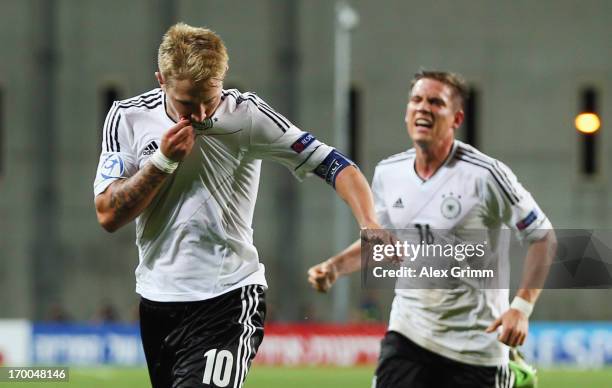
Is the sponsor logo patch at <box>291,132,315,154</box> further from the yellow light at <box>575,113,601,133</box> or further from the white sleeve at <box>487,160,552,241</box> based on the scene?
the yellow light at <box>575,113,601,133</box>

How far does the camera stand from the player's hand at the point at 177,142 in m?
4.78

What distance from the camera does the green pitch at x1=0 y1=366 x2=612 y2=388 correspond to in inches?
649

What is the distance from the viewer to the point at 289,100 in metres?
30.3

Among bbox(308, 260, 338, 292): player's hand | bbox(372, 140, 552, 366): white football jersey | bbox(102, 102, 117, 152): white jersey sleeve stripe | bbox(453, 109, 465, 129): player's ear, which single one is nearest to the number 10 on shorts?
bbox(308, 260, 338, 292): player's hand

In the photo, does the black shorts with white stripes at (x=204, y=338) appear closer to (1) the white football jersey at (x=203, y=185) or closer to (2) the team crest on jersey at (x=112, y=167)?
(1) the white football jersey at (x=203, y=185)

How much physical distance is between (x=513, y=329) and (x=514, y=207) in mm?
801

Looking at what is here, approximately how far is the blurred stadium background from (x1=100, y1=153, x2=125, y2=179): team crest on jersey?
2450 cm

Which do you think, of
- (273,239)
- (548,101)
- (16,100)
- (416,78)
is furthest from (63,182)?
(416,78)

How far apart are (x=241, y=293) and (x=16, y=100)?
26.1 meters

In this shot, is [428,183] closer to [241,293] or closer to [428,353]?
[428,353]

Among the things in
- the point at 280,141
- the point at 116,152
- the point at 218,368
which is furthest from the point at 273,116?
the point at 218,368

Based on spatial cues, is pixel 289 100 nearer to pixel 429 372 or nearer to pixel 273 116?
pixel 429 372

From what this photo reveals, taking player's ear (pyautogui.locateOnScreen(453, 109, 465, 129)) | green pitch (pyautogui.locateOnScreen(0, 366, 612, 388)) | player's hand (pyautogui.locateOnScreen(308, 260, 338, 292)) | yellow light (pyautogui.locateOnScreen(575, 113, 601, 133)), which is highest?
yellow light (pyautogui.locateOnScreen(575, 113, 601, 133))

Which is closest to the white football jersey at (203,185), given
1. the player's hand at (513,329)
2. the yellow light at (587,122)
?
the player's hand at (513,329)
